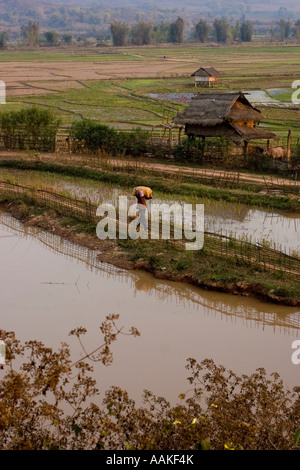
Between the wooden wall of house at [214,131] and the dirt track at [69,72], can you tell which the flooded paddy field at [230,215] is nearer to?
the wooden wall of house at [214,131]

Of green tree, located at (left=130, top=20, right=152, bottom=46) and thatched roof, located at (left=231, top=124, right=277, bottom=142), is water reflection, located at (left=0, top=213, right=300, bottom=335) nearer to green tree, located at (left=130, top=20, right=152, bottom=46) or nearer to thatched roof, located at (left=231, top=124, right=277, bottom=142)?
thatched roof, located at (left=231, top=124, right=277, bottom=142)

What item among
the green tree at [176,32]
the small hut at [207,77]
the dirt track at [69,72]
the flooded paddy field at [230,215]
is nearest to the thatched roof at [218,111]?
the flooded paddy field at [230,215]

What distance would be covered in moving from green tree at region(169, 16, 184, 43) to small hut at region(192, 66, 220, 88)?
5019 centimetres

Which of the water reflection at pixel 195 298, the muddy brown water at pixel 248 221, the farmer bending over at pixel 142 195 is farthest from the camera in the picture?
the muddy brown water at pixel 248 221

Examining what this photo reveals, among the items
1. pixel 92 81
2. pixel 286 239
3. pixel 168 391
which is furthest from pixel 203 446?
pixel 92 81

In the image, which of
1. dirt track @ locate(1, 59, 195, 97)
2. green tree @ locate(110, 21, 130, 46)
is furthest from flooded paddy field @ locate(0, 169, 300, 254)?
green tree @ locate(110, 21, 130, 46)

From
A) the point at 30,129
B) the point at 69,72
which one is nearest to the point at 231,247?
the point at 30,129

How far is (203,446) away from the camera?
14.9 feet

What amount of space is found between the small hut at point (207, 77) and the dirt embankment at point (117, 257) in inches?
937

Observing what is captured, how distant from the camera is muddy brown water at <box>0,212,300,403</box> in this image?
7.05m

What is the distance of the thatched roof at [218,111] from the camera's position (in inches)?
682

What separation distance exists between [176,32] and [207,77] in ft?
175

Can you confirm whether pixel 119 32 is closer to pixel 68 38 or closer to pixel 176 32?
pixel 68 38

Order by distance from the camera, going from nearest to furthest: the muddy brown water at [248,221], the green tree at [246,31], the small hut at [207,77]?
the muddy brown water at [248,221] → the small hut at [207,77] → the green tree at [246,31]
